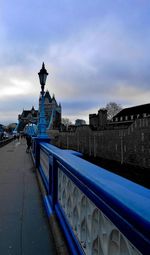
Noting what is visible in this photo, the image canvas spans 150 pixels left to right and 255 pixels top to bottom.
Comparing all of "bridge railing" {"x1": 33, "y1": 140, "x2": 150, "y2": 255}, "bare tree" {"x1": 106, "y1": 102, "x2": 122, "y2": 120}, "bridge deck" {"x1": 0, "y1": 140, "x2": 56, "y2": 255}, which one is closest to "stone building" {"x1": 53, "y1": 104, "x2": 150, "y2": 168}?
"bridge deck" {"x1": 0, "y1": 140, "x2": 56, "y2": 255}

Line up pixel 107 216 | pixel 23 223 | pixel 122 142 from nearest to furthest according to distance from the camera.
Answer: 1. pixel 107 216
2. pixel 23 223
3. pixel 122 142

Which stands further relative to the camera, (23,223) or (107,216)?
(23,223)

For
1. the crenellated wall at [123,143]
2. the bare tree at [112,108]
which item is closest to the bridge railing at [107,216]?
the crenellated wall at [123,143]

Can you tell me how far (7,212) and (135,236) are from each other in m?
3.94

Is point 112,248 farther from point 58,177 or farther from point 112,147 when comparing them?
point 112,147

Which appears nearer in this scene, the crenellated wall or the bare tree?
the crenellated wall

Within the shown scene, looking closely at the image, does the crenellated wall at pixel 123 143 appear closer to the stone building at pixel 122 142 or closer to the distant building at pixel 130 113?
the stone building at pixel 122 142

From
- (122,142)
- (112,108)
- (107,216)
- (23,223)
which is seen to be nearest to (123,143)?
(122,142)

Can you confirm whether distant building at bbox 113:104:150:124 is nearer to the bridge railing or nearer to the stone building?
the stone building

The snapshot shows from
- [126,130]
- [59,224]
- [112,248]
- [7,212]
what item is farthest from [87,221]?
[126,130]

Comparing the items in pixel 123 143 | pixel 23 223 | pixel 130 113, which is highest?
pixel 130 113

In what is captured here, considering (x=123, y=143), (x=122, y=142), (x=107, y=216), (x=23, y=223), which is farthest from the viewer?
(x=122, y=142)

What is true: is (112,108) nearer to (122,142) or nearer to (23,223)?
(122,142)

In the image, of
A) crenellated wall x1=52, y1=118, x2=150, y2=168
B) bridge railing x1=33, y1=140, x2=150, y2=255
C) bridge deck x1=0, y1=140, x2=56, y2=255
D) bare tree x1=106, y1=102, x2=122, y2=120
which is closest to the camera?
bridge railing x1=33, y1=140, x2=150, y2=255
